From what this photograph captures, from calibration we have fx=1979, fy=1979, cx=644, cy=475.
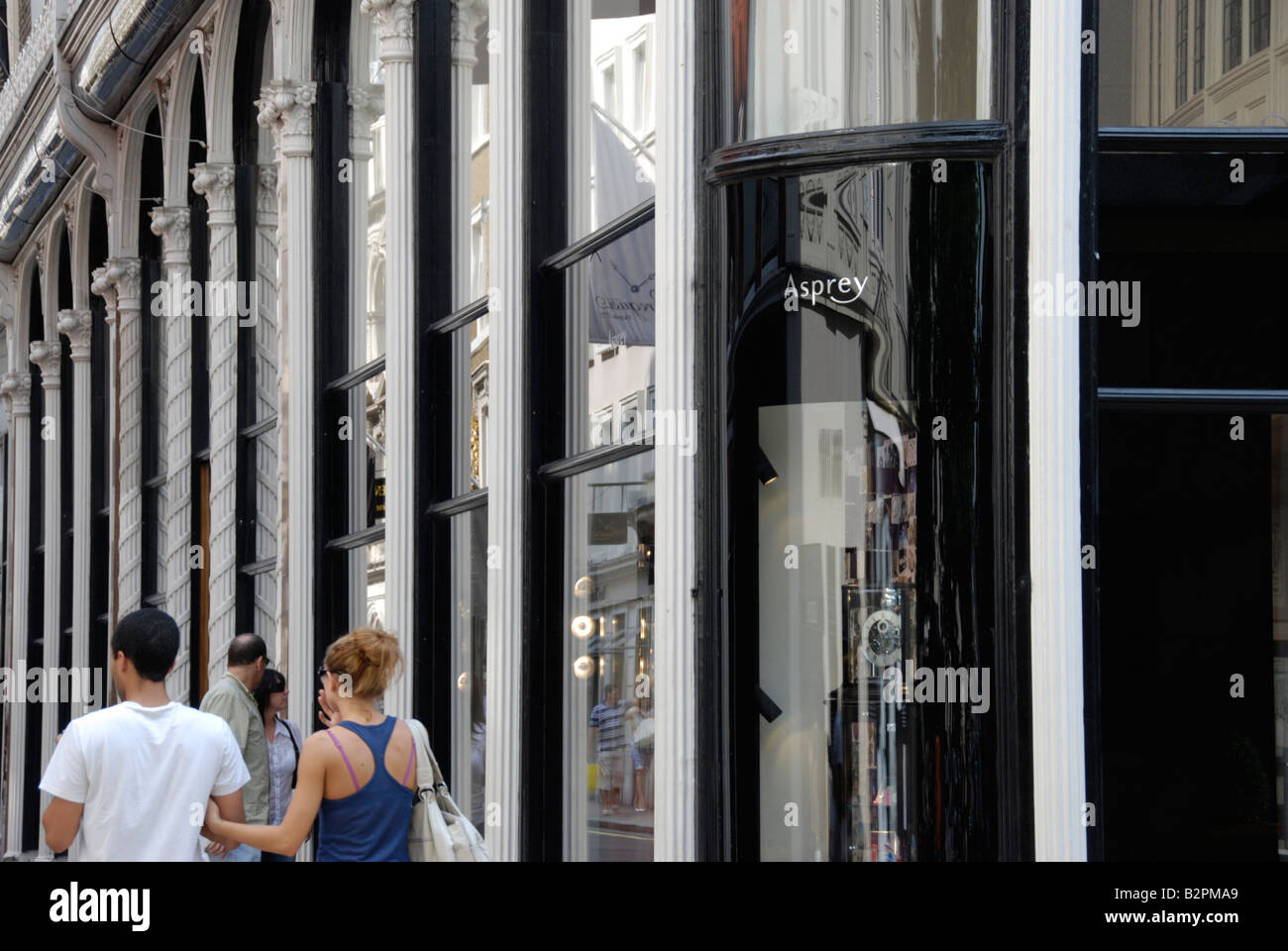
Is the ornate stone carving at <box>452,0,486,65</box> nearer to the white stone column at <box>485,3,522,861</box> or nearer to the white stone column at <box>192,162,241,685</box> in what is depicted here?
the white stone column at <box>485,3,522,861</box>

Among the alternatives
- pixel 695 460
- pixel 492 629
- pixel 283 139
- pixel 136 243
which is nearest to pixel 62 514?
pixel 136 243

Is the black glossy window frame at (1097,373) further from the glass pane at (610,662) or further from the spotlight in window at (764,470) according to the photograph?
the glass pane at (610,662)

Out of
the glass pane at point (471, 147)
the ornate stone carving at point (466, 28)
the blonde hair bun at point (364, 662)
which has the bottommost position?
the blonde hair bun at point (364, 662)

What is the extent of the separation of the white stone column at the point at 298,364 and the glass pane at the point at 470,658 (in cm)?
Result: 267

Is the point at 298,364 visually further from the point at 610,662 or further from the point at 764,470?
the point at 764,470

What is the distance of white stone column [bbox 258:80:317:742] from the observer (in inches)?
542

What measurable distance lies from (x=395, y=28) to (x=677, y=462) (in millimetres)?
5196

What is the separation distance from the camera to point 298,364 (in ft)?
45.7

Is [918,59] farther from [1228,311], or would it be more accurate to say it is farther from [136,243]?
[136,243]

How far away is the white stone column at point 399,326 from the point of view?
1167cm

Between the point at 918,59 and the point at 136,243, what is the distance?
46.0 feet

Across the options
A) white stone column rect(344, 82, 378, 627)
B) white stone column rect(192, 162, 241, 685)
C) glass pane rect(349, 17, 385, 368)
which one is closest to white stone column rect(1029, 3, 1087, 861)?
glass pane rect(349, 17, 385, 368)

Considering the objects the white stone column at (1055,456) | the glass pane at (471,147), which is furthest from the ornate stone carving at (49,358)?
the white stone column at (1055,456)

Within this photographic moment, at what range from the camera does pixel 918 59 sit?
7.53 metres
